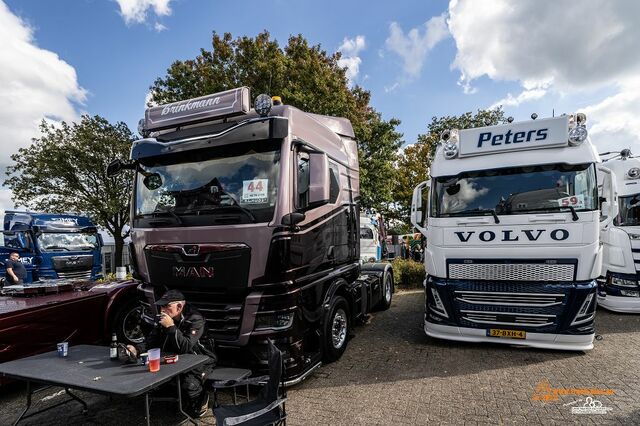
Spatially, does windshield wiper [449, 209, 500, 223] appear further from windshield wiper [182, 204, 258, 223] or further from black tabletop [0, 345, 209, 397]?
black tabletop [0, 345, 209, 397]

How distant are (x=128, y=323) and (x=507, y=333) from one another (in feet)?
20.4

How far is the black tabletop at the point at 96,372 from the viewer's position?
2719mm

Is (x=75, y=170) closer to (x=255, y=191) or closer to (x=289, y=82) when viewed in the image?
(x=289, y=82)

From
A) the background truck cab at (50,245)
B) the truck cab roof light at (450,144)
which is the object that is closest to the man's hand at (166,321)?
the truck cab roof light at (450,144)

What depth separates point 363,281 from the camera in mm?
6711

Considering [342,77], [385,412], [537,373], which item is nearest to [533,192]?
[537,373]

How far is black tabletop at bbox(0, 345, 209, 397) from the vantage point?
2.72 meters

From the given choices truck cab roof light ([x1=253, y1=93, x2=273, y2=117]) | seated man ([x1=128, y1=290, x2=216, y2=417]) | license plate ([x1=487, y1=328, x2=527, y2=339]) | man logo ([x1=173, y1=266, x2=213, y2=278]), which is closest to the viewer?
seated man ([x1=128, y1=290, x2=216, y2=417])

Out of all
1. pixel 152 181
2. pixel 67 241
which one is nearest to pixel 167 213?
pixel 152 181

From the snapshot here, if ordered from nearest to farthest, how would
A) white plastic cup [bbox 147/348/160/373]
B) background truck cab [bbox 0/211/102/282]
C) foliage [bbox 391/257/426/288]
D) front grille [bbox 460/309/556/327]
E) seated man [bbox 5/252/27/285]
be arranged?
white plastic cup [bbox 147/348/160/373]
front grille [bbox 460/309/556/327]
seated man [bbox 5/252/27/285]
background truck cab [bbox 0/211/102/282]
foliage [bbox 391/257/426/288]

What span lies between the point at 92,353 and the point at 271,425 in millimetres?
2235

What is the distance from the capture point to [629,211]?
775 cm

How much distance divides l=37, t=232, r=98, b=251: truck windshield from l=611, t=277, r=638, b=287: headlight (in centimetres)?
1572

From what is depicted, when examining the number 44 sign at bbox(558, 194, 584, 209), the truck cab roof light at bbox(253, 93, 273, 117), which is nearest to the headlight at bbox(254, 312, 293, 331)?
the truck cab roof light at bbox(253, 93, 273, 117)
